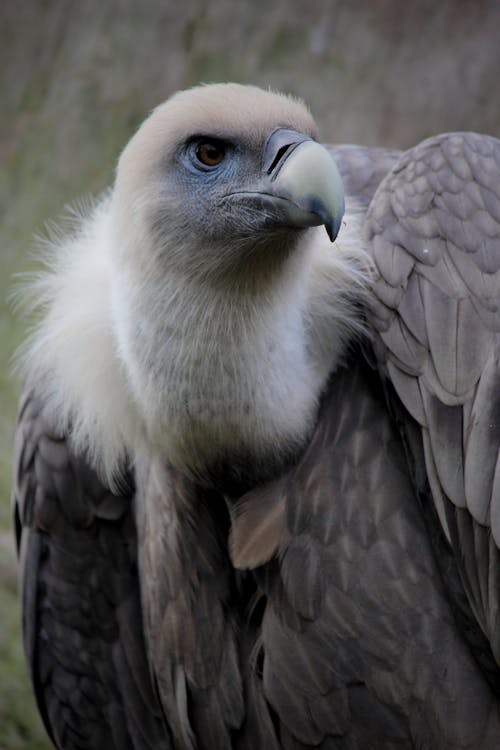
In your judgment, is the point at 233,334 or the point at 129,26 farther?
the point at 129,26

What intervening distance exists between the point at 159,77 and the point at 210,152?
313 centimetres

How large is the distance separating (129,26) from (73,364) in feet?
9.76

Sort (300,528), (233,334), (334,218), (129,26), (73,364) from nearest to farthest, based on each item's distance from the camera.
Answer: (334,218)
(233,334)
(300,528)
(73,364)
(129,26)

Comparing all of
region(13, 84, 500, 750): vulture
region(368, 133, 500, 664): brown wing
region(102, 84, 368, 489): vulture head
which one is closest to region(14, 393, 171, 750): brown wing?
region(13, 84, 500, 750): vulture

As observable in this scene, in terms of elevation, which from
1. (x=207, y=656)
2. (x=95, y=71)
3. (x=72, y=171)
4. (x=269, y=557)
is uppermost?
(x=95, y=71)

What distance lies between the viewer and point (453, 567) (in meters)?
3.00

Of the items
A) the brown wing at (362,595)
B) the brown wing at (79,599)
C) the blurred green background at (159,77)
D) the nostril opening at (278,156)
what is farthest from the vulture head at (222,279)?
the blurred green background at (159,77)

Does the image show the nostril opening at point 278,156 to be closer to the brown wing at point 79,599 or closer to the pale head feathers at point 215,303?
the pale head feathers at point 215,303

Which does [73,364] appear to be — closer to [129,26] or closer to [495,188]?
[495,188]

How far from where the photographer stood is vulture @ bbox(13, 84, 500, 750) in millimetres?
2867

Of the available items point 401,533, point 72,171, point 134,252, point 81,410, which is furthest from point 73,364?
point 72,171

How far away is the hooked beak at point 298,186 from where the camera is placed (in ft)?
8.56

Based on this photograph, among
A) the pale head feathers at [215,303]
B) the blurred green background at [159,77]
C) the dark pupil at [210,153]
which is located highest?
the blurred green background at [159,77]

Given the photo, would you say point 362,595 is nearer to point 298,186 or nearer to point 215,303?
point 215,303
